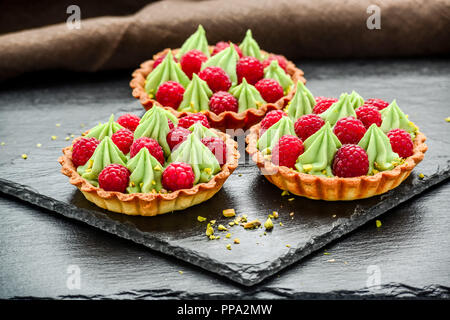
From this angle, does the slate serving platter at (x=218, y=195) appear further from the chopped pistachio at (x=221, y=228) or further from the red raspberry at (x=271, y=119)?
the red raspberry at (x=271, y=119)

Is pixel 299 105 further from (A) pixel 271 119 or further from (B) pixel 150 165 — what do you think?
(B) pixel 150 165

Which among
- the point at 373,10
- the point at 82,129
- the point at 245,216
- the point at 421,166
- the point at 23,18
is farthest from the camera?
the point at 23,18

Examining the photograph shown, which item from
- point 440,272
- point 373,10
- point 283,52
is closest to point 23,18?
point 283,52

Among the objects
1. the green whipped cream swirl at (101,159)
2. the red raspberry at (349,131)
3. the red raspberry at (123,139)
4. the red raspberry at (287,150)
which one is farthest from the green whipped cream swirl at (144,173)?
the red raspberry at (349,131)

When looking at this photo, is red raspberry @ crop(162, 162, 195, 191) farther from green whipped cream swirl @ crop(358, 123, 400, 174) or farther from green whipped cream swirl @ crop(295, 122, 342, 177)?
green whipped cream swirl @ crop(358, 123, 400, 174)

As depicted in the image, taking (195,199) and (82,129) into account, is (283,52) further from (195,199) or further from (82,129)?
(195,199)

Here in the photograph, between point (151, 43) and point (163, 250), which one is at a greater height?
point (151, 43)
